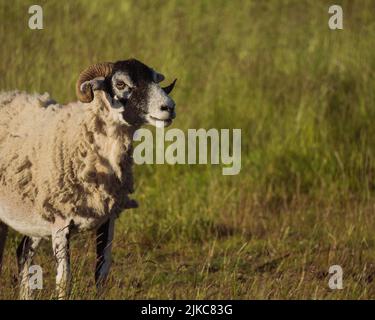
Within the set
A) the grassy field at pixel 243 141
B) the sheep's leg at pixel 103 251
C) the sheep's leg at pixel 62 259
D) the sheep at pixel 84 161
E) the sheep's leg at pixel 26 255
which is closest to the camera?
the sheep's leg at pixel 62 259

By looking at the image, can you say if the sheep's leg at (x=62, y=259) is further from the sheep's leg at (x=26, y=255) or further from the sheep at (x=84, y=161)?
the sheep's leg at (x=26, y=255)

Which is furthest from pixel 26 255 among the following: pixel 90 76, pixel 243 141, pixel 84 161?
pixel 243 141

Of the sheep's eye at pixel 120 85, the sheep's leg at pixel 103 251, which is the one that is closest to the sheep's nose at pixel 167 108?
the sheep's eye at pixel 120 85

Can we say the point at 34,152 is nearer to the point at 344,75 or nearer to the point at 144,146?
the point at 144,146

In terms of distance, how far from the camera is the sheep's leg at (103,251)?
673 cm

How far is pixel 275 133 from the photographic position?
1012 cm

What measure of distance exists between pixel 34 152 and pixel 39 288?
0.83 meters

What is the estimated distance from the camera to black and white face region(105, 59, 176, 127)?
6543mm

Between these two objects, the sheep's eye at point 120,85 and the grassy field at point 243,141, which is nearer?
the sheep's eye at point 120,85

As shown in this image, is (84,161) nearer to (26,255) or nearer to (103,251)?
(103,251)

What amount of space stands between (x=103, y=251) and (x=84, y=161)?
553mm

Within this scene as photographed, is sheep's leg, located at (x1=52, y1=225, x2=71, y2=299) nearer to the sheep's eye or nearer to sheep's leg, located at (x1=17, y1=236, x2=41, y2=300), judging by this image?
sheep's leg, located at (x1=17, y1=236, x2=41, y2=300)

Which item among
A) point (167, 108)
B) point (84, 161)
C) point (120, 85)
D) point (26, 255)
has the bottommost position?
point (26, 255)

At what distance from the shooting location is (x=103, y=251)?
266 inches
